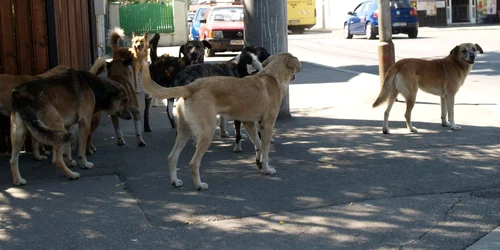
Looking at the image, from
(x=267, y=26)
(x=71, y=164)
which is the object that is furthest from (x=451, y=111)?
A: (x=71, y=164)

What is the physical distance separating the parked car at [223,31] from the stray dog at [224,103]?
1818cm

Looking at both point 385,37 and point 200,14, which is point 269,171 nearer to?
point 385,37

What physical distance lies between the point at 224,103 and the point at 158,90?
2.34 feet

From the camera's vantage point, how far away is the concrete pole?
11594 mm

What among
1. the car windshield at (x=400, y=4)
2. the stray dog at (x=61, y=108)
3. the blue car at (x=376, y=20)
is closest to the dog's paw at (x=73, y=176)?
the stray dog at (x=61, y=108)

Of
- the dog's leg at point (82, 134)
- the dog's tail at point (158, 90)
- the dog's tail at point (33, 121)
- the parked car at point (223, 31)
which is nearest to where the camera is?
the dog's tail at point (158, 90)

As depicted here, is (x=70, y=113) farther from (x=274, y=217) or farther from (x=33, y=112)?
(x=274, y=217)

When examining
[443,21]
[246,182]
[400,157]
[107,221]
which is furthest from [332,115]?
[443,21]

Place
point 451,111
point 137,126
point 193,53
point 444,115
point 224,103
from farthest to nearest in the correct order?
point 193,53, point 444,115, point 451,111, point 137,126, point 224,103

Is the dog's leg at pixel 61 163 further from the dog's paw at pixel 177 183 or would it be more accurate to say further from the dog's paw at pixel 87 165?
the dog's paw at pixel 177 183

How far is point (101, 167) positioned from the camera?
8.59m

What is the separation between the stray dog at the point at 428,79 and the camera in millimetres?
10250

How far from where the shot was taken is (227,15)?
28281 millimetres

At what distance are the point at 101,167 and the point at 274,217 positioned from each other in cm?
294
